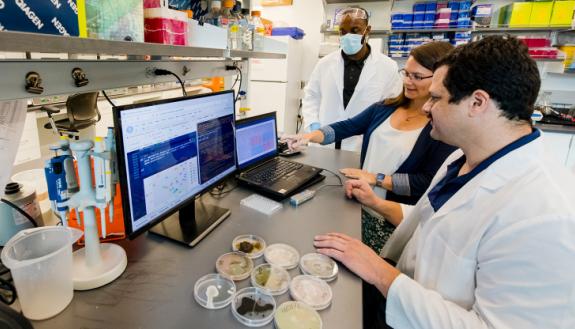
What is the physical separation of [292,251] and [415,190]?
0.74 meters

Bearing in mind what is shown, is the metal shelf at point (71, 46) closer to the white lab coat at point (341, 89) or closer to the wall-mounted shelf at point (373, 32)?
the white lab coat at point (341, 89)

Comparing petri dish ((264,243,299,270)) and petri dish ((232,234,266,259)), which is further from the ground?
petri dish ((232,234,266,259))

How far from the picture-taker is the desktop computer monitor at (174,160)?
70 cm

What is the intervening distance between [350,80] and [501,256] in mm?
1999

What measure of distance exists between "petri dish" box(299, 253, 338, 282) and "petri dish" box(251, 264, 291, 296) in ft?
0.20

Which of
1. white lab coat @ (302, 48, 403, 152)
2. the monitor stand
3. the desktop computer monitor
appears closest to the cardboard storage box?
the desktop computer monitor

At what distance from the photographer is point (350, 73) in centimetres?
246

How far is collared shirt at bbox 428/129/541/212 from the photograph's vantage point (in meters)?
0.80

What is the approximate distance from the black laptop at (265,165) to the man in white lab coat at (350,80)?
0.91m

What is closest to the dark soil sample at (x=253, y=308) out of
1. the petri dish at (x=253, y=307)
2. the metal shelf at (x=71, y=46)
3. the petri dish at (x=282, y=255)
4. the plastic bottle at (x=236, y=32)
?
the petri dish at (x=253, y=307)

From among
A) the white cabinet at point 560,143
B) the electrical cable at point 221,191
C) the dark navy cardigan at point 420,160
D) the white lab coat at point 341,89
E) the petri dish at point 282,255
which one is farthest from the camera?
the white cabinet at point 560,143

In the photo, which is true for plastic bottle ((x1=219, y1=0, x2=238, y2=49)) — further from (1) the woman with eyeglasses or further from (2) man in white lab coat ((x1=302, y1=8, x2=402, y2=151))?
(2) man in white lab coat ((x1=302, y1=8, x2=402, y2=151))

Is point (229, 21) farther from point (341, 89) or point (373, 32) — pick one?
point (373, 32)

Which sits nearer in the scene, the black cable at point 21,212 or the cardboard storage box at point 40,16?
the cardboard storage box at point 40,16
